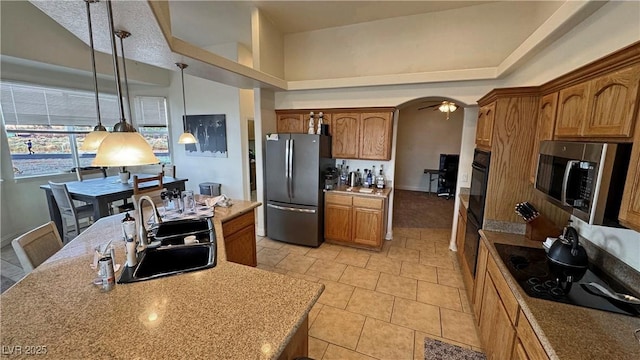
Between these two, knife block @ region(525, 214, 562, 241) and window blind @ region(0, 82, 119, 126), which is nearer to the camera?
knife block @ region(525, 214, 562, 241)

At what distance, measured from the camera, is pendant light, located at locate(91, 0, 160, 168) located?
4.29 feet

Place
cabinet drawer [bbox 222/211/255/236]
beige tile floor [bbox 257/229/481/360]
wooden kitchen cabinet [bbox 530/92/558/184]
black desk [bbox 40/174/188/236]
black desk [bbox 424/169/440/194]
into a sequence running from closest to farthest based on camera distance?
wooden kitchen cabinet [bbox 530/92/558/184], beige tile floor [bbox 257/229/481/360], cabinet drawer [bbox 222/211/255/236], black desk [bbox 40/174/188/236], black desk [bbox 424/169/440/194]

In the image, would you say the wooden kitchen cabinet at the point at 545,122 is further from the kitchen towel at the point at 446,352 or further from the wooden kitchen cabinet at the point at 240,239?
the wooden kitchen cabinet at the point at 240,239

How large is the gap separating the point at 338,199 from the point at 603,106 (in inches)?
114

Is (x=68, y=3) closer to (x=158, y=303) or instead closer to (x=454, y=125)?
(x=158, y=303)

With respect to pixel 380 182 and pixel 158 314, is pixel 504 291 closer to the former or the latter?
pixel 158 314

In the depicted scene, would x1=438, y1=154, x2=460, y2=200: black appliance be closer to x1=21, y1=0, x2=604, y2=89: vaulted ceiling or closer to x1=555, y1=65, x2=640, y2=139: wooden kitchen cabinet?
x1=21, y1=0, x2=604, y2=89: vaulted ceiling

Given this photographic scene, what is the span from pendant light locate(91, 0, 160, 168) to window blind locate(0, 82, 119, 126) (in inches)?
180

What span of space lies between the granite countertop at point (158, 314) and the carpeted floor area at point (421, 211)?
159 inches

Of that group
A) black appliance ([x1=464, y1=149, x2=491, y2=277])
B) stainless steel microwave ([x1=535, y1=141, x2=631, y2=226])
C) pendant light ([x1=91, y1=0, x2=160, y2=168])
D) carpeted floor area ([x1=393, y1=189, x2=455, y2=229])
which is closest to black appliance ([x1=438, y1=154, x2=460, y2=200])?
carpeted floor area ([x1=393, y1=189, x2=455, y2=229])

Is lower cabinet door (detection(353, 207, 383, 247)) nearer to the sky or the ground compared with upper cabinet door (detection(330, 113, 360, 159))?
nearer to the ground

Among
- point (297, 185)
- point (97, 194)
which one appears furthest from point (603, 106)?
point (97, 194)

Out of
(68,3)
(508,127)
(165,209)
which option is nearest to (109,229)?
(165,209)

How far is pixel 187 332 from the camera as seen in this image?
1040mm
